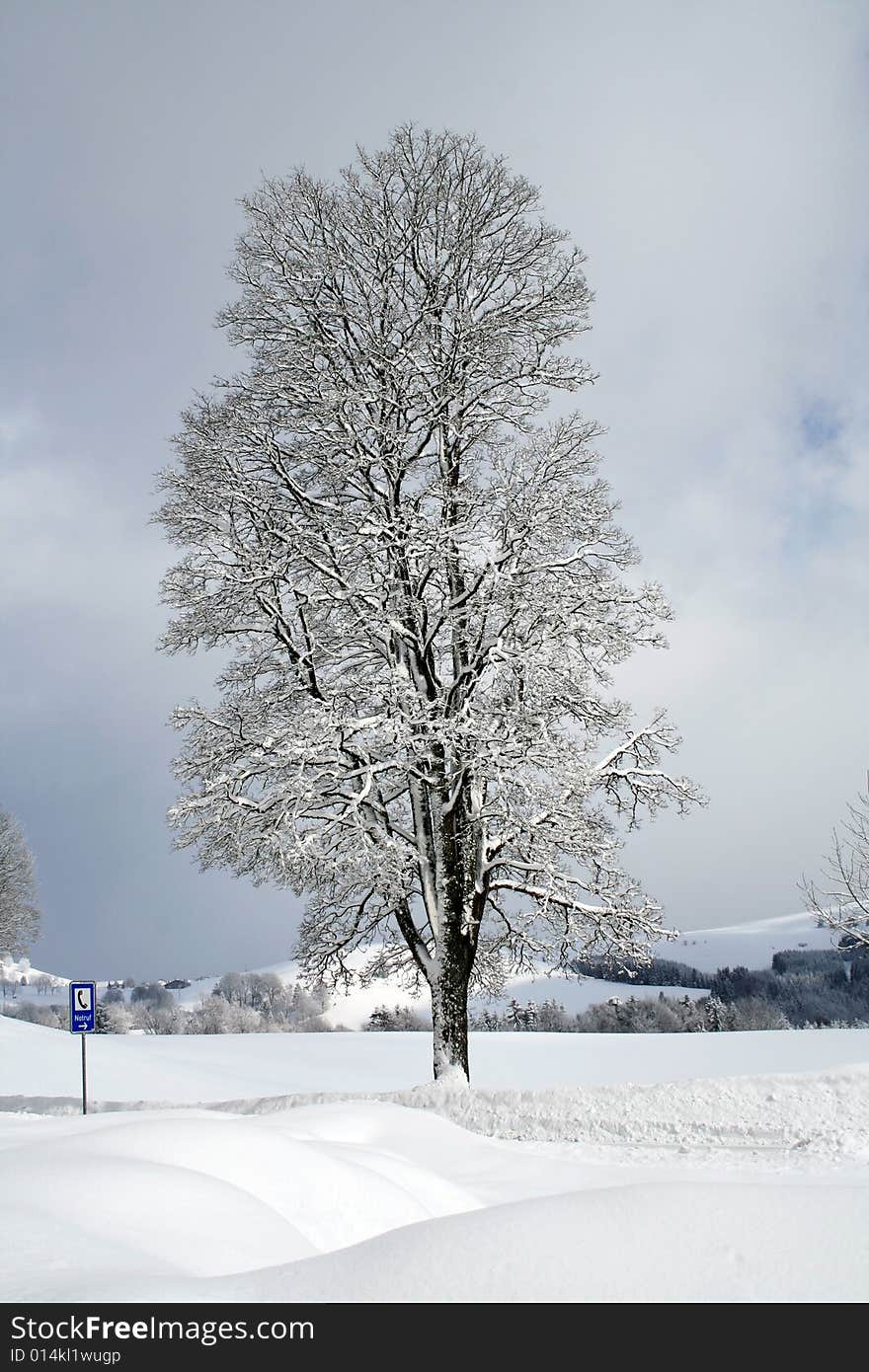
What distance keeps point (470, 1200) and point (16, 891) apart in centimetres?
3468

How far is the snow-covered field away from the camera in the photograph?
2.63 m

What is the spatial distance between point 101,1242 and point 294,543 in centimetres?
1001

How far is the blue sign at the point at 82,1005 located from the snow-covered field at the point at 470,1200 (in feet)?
25.7

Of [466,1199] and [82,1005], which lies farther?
[82,1005]

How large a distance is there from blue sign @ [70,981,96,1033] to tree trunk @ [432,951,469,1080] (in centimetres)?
698

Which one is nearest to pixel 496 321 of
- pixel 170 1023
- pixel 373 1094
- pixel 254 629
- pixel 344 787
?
pixel 254 629

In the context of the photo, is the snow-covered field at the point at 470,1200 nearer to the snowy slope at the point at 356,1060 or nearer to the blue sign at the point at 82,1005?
the snowy slope at the point at 356,1060

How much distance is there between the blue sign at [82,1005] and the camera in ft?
50.7

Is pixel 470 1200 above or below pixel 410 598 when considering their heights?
below

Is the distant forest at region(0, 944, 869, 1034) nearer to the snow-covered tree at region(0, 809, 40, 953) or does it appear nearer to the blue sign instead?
the snow-covered tree at region(0, 809, 40, 953)

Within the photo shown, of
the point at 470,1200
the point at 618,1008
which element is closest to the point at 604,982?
the point at 618,1008

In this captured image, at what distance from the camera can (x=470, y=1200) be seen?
5379 mm

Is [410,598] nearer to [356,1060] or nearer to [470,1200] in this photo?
[470,1200]

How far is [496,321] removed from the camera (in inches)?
504
